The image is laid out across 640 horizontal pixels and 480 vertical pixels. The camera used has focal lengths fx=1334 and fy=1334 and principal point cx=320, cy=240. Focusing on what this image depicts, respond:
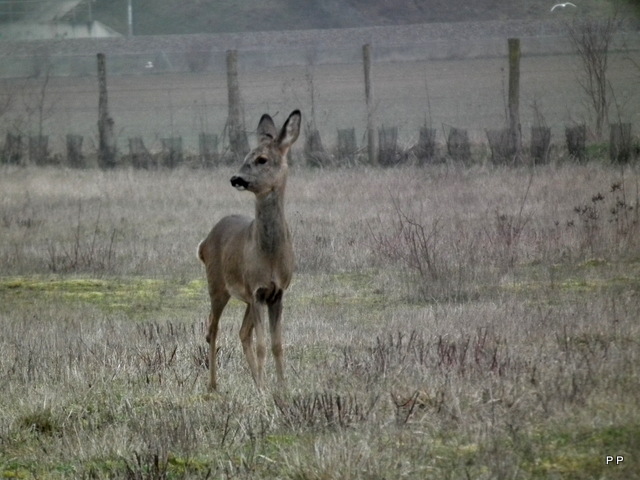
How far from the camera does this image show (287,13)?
79.2 meters

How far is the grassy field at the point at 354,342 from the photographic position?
7.00 m

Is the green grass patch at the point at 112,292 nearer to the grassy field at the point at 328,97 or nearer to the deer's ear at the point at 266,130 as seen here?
the deer's ear at the point at 266,130

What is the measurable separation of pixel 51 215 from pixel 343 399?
15.0m

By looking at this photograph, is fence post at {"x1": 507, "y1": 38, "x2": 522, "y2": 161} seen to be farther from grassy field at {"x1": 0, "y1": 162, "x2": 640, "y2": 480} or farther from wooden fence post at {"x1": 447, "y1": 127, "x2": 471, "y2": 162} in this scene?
grassy field at {"x1": 0, "y1": 162, "x2": 640, "y2": 480}

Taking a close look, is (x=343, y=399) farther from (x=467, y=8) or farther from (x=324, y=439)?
(x=467, y=8)

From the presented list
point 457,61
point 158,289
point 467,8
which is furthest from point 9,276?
point 467,8

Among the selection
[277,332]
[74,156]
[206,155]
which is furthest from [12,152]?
[277,332]

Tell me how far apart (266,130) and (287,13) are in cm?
7000

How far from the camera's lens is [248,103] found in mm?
48156

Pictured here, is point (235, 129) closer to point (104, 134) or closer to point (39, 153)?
point (104, 134)

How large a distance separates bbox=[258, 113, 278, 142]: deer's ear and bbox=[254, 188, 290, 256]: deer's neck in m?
0.44

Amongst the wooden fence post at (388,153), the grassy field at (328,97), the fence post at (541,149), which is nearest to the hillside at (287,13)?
the grassy field at (328,97)

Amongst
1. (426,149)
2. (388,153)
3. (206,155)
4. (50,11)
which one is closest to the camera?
(426,149)

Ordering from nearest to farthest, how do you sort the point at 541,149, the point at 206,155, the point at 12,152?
the point at 541,149 → the point at 206,155 → the point at 12,152
